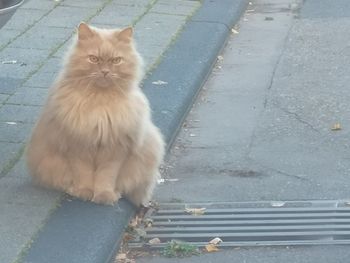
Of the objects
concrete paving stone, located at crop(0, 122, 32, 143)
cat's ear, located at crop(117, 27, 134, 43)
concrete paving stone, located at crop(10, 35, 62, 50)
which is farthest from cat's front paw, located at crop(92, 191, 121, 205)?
concrete paving stone, located at crop(10, 35, 62, 50)

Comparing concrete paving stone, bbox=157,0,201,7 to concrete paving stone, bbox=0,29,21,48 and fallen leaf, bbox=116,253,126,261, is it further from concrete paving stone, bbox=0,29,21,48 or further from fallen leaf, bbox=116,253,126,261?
fallen leaf, bbox=116,253,126,261

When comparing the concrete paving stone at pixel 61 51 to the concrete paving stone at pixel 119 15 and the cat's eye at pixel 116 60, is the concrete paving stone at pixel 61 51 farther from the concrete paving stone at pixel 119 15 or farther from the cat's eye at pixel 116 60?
the cat's eye at pixel 116 60

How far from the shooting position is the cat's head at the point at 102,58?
5.40 meters

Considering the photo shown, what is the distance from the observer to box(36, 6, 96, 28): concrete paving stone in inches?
389

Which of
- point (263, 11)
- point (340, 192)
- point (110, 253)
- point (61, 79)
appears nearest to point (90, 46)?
point (61, 79)

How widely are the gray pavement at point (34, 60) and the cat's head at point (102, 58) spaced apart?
766 mm

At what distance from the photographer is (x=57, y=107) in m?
5.50

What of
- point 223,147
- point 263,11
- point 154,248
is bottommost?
point 263,11

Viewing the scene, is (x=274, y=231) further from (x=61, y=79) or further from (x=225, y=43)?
(x=225, y=43)

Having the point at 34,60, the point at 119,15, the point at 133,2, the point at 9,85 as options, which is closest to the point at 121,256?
the point at 9,85

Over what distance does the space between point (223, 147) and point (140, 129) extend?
66.3 inches

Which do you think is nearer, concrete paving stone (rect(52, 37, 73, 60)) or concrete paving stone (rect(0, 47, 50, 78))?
concrete paving stone (rect(0, 47, 50, 78))

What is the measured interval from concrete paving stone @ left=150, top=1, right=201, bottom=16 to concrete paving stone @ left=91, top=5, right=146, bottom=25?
19 cm

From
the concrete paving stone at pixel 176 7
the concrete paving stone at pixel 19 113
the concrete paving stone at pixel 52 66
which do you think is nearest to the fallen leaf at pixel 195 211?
the concrete paving stone at pixel 19 113
